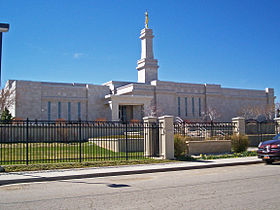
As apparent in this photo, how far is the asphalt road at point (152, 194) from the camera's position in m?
7.00

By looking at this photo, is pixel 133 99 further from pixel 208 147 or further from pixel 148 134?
pixel 148 134

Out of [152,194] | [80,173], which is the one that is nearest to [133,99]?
[80,173]

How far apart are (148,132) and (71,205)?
1113 cm

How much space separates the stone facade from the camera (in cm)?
5231

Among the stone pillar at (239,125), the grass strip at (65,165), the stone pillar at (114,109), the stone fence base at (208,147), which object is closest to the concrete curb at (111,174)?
the grass strip at (65,165)

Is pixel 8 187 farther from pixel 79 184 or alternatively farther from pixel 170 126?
pixel 170 126

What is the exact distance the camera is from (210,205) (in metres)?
6.82

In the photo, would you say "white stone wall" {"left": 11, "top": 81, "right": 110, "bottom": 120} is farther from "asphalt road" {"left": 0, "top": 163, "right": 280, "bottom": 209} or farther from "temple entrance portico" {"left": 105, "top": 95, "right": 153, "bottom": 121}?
"asphalt road" {"left": 0, "top": 163, "right": 280, "bottom": 209}

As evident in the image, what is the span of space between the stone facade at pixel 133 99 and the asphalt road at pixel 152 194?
40.8 meters

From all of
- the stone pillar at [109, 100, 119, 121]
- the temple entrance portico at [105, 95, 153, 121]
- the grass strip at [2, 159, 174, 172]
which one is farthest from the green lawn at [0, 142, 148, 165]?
the temple entrance portico at [105, 95, 153, 121]

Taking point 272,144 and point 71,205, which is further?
point 272,144

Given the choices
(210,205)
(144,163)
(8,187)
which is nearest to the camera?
(210,205)

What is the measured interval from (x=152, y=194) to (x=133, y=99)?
43.9m

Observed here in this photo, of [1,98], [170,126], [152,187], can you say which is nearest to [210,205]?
[152,187]
